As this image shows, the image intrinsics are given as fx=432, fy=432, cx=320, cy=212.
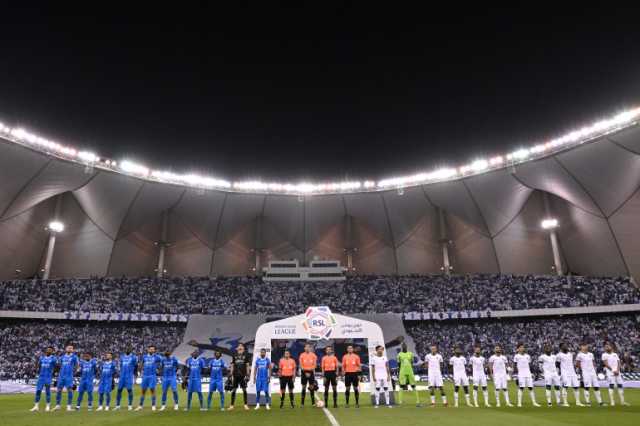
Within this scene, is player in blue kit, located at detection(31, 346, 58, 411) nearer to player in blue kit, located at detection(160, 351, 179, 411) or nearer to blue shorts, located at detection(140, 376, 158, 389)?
blue shorts, located at detection(140, 376, 158, 389)

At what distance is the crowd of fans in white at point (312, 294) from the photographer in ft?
161

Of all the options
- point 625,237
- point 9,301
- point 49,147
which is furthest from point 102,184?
point 625,237

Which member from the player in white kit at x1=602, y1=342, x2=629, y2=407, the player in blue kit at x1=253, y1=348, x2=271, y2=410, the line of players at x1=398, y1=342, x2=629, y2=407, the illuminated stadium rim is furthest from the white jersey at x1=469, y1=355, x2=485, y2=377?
the illuminated stadium rim

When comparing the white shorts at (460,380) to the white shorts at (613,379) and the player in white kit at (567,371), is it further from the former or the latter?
the white shorts at (613,379)

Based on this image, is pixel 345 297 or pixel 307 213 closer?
pixel 345 297

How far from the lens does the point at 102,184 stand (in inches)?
2138

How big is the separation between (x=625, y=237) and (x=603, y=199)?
592 centimetres

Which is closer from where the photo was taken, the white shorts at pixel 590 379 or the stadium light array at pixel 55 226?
the white shorts at pixel 590 379

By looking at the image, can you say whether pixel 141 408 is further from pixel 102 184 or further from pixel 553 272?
pixel 553 272

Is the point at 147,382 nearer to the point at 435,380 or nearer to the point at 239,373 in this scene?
the point at 239,373

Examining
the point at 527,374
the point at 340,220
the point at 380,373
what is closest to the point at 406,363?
the point at 380,373

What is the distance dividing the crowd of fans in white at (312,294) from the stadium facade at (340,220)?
23.1 ft

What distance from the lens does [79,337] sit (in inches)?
1847

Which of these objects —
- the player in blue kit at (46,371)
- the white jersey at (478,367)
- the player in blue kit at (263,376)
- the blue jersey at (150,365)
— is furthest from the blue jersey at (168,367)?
the white jersey at (478,367)
